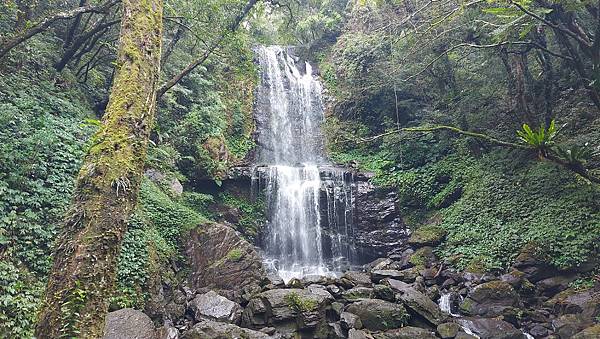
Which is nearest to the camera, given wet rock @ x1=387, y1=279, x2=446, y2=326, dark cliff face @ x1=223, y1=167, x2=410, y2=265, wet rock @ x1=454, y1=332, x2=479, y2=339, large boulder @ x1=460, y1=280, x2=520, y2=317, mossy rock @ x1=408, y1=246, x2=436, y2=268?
wet rock @ x1=454, y1=332, x2=479, y2=339

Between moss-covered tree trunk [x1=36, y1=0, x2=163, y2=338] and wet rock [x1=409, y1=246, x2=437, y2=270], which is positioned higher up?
moss-covered tree trunk [x1=36, y1=0, x2=163, y2=338]

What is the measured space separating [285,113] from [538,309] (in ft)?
47.7

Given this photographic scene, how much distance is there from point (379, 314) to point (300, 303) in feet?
5.03

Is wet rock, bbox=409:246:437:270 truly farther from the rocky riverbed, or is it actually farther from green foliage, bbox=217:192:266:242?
green foliage, bbox=217:192:266:242

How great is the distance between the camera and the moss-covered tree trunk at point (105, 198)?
2.19 m

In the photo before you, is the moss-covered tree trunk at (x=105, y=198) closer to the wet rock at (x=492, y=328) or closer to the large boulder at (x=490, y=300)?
the wet rock at (x=492, y=328)

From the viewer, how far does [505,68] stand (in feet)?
40.3

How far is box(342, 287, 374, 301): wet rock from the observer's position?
813 centimetres

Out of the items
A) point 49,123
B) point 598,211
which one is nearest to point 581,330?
point 598,211

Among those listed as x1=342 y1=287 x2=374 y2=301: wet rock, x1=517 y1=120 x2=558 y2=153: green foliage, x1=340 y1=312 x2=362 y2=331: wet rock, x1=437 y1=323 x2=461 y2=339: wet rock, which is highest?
x1=517 y1=120 x2=558 y2=153: green foliage

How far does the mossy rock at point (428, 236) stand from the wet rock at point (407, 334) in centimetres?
479

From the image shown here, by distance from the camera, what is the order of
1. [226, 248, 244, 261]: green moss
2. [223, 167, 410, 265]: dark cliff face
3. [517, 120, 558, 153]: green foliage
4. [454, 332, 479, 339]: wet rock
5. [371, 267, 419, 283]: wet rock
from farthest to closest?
1. [223, 167, 410, 265]: dark cliff face
2. [371, 267, 419, 283]: wet rock
3. [226, 248, 244, 261]: green moss
4. [454, 332, 479, 339]: wet rock
5. [517, 120, 558, 153]: green foliage

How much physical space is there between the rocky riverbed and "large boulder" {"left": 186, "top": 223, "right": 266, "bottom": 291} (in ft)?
0.08

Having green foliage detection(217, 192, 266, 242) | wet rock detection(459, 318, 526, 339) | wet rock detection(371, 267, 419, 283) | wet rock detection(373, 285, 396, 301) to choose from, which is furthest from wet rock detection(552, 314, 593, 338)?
green foliage detection(217, 192, 266, 242)
